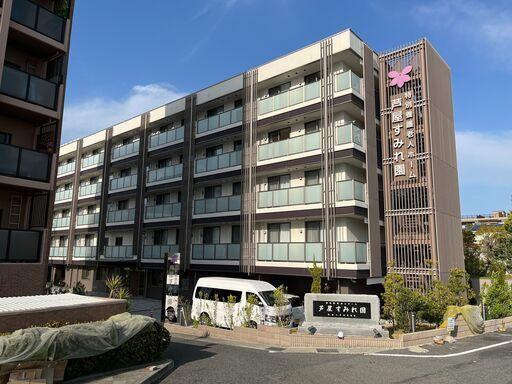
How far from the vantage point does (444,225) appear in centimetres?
2080

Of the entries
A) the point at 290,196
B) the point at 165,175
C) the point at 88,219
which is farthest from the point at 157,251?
the point at 290,196

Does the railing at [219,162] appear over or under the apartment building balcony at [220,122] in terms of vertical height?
under

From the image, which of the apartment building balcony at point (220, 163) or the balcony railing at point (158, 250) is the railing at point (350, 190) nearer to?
the apartment building balcony at point (220, 163)

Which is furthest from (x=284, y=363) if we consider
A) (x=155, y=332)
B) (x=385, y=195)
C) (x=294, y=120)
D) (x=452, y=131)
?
(x=452, y=131)

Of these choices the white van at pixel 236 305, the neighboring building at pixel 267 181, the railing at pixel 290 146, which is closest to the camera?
the white van at pixel 236 305

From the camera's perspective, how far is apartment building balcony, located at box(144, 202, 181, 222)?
27547mm

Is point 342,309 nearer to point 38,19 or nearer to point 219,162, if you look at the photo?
point 219,162

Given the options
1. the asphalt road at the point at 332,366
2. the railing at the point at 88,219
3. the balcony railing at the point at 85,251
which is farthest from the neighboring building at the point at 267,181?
the asphalt road at the point at 332,366

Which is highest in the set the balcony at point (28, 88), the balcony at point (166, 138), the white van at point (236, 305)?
the balcony at point (166, 138)

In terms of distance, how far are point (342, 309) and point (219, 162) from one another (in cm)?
1333

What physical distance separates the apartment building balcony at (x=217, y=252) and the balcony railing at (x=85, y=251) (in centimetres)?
1260

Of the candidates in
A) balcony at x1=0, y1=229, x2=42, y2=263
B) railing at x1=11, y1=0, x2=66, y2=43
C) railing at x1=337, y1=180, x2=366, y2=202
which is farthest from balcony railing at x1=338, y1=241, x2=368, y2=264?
railing at x1=11, y1=0, x2=66, y2=43

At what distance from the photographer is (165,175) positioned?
1138 inches

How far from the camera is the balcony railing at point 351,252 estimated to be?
18.7 m
